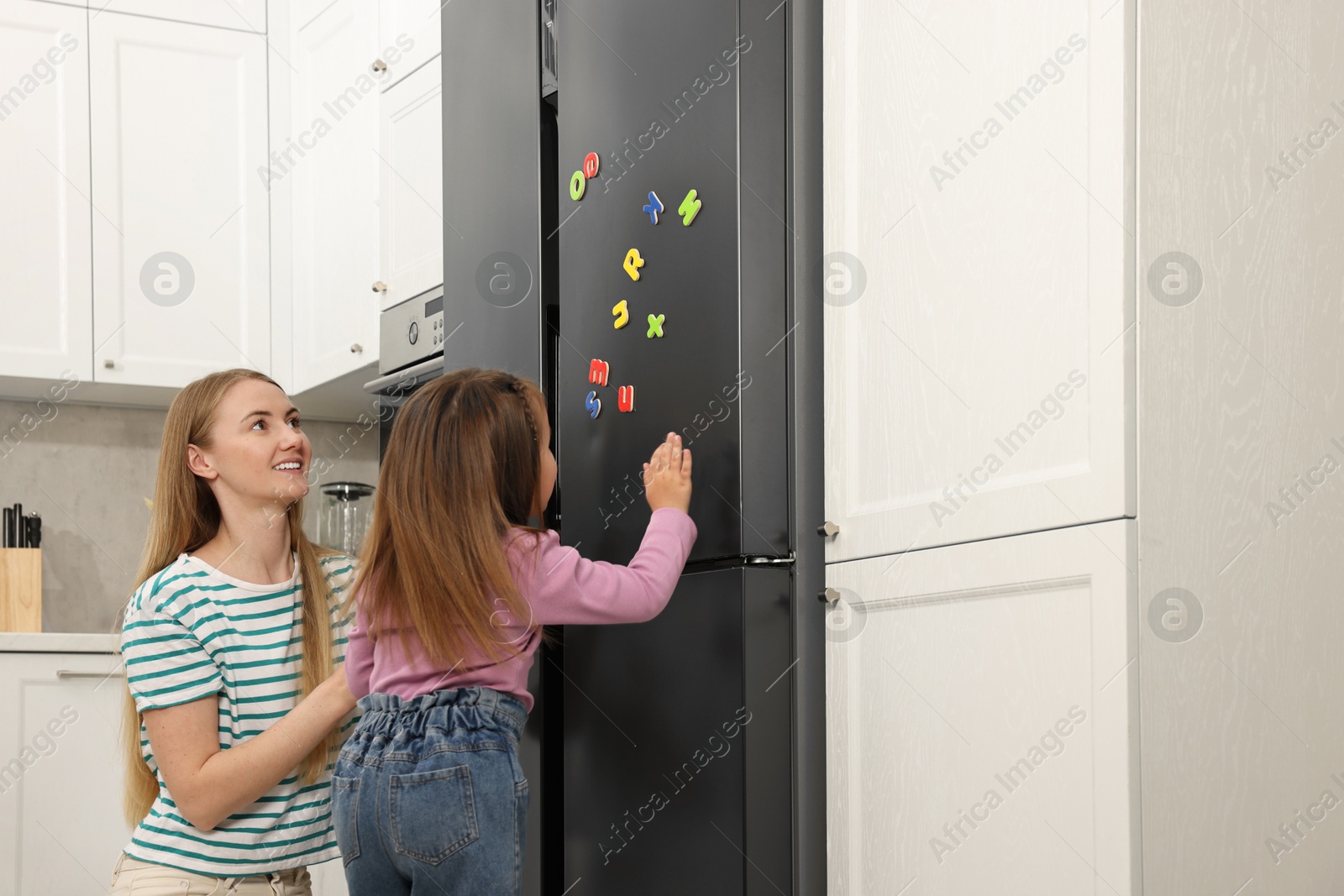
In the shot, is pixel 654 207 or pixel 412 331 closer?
pixel 654 207

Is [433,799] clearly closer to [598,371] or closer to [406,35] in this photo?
[598,371]

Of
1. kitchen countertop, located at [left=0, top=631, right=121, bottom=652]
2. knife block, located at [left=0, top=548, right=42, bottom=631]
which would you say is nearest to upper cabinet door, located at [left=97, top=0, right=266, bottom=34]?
knife block, located at [left=0, top=548, right=42, bottom=631]

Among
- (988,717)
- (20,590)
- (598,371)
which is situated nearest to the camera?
(988,717)

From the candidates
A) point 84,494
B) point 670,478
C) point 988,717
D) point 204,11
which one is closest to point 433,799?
point 670,478

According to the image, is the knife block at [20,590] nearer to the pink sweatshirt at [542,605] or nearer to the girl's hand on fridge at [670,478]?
the pink sweatshirt at [542,605]

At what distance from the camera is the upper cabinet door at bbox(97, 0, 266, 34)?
3.03m

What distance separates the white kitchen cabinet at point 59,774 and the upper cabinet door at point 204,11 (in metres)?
1.56

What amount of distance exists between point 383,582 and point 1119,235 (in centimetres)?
84

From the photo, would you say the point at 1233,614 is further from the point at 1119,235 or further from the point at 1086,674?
the point at 1119,235

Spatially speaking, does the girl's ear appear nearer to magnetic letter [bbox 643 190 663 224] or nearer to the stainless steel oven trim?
magnetic letter [bbox 643 190 663 224]

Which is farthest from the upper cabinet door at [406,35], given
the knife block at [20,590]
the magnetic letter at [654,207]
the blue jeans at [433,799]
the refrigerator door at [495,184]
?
the blue jeans at [433,799]

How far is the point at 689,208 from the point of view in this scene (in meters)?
1.49

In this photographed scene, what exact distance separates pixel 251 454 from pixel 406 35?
4.50 ft

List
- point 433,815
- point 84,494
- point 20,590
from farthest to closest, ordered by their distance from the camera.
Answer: point 84,494
point 20,590
point 433,815
